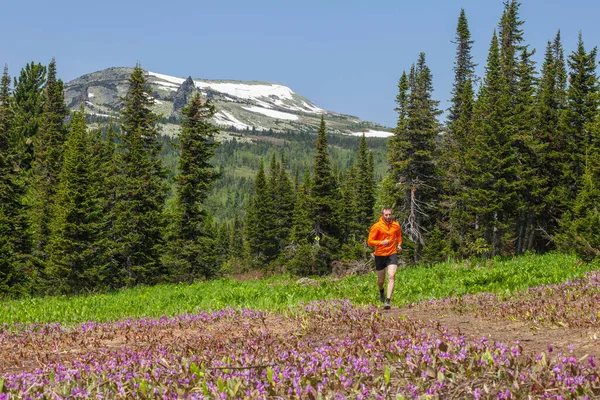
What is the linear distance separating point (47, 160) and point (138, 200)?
15415 mm

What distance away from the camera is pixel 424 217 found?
104ft

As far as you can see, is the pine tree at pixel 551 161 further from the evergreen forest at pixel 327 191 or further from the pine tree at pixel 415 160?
the pine tree at pixel 415 160

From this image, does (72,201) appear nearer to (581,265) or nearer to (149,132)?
(149,132)

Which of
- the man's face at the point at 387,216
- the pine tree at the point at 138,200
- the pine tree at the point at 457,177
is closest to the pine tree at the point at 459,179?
the pine tree at the point at 457,177

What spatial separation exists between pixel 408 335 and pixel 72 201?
25769 millimetres

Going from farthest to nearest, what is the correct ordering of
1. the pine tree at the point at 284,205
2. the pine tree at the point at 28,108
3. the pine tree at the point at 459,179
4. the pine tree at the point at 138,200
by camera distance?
the pine tree at the point at 284,205, the pine tree at the point at 28,108, the pine tree at the point at 459,179, the pine tree at the point at 138,200

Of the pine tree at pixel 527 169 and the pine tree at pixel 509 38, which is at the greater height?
the pine tree at pixel 509 38

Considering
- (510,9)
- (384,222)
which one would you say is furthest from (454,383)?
(510,9)

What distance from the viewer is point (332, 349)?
6148 mm

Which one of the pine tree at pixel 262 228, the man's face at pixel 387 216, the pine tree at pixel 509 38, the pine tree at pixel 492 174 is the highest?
the pine tree at pixel 509 38

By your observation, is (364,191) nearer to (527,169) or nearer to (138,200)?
(527,169)

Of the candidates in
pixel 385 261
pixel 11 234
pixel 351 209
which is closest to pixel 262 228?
pixel 351 209

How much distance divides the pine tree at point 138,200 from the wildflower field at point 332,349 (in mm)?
20101

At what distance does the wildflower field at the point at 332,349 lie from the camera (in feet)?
14.9
